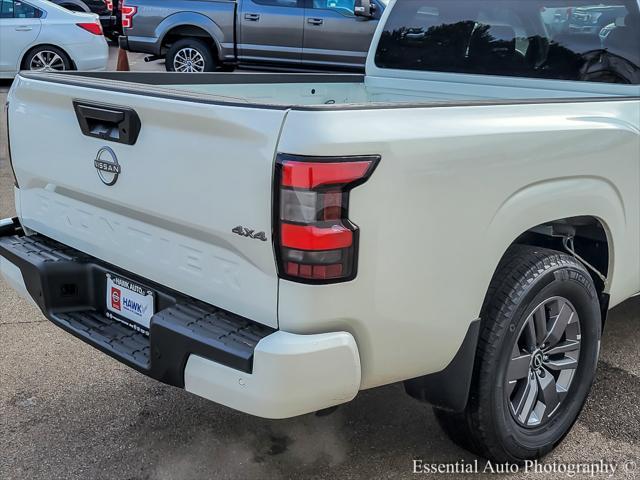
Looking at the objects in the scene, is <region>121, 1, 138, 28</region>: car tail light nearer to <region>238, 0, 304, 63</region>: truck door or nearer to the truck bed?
<region>238, 0, 304, 63</region>: truck door

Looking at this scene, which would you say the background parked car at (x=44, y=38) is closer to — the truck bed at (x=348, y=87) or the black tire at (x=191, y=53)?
the black tire at (x=191, y=53)

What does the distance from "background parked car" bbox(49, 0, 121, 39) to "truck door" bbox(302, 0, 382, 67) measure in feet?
24.6

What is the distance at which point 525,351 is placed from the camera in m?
2.62

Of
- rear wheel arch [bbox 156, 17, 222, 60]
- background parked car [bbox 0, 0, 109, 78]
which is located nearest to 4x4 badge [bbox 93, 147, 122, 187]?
background parked car [bbox 0, 0, 109, 78]

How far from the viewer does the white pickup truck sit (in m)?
1.97

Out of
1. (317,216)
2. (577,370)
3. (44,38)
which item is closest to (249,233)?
(317,216)

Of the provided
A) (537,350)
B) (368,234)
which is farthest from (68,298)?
(537,350)

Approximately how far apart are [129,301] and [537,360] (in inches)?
61.6

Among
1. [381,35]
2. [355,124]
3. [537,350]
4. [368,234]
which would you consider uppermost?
[381,35]

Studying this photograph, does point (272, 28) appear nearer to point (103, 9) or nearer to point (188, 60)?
point (188, 60)

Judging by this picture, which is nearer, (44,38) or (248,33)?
(44,38)

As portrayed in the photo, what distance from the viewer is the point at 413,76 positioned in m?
4.10

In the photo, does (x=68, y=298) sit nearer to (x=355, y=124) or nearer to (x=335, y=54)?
(x=355, y=124)

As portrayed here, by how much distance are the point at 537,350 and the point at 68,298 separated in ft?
5.94
